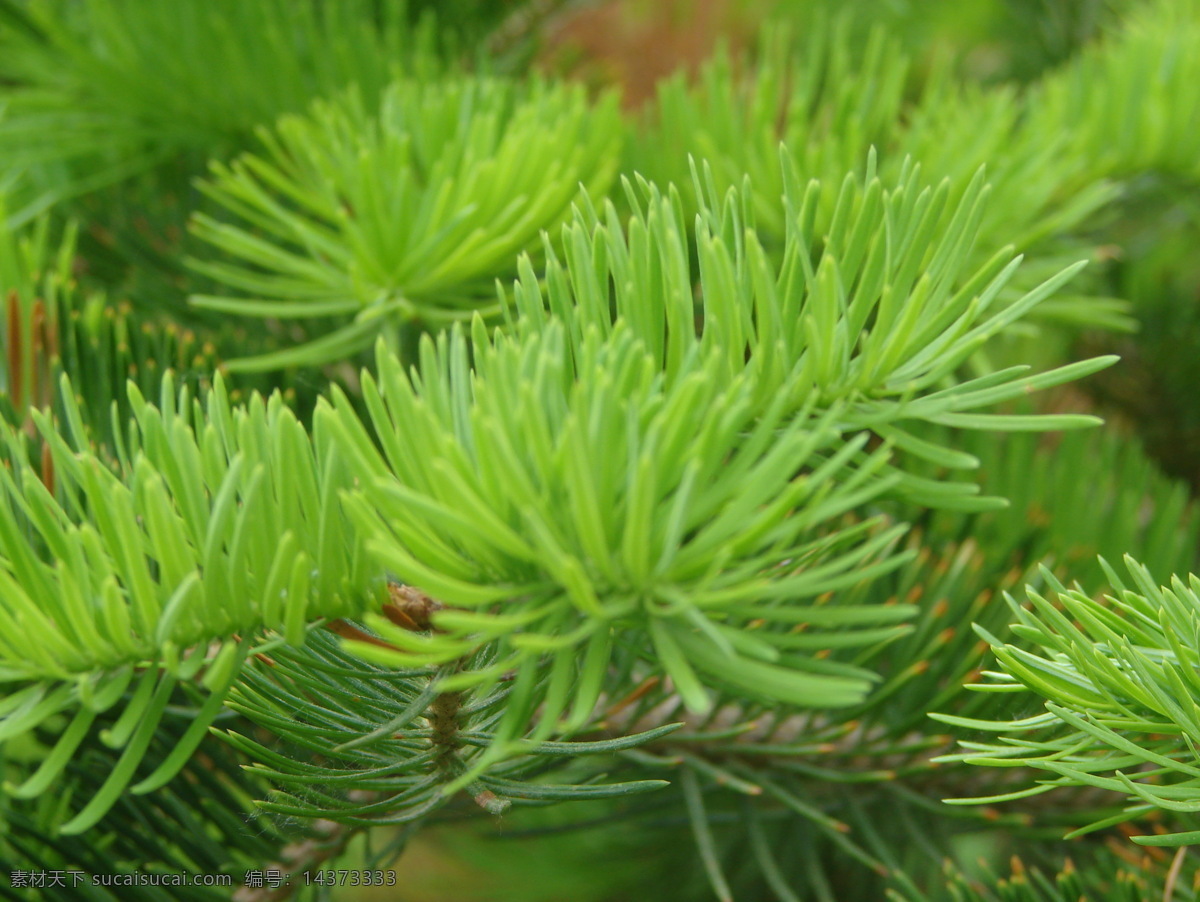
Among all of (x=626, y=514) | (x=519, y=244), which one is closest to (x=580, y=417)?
(x=626, y=514)

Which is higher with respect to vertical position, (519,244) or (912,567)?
(519,244)

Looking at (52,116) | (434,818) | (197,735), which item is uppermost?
(52,116)

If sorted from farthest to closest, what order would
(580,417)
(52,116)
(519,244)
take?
(52,116)
(519,244)
(580,417)

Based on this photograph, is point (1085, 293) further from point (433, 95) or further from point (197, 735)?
point (197, 735)

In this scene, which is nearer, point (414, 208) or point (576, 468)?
point (576, 468)

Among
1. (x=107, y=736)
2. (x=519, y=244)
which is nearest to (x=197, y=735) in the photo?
(x=107, y=736)

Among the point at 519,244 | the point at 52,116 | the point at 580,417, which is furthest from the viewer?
the point at 52,116

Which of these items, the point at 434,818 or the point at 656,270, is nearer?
the point at 656,270
